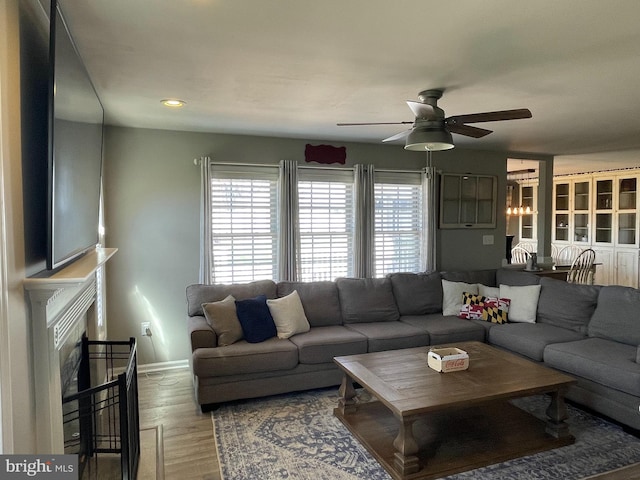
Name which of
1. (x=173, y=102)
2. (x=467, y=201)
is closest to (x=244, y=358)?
(x=173, y=102)

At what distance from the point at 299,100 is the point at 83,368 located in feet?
7.77

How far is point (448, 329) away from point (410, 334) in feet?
1.34

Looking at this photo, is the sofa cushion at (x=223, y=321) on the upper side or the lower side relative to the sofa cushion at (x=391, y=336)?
upper

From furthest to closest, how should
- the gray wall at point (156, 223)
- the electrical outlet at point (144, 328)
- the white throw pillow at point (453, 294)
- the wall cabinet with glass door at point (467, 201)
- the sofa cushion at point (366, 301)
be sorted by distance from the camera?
1. the wall cabinet with glass door at point (467, 201)
2. the white throw pillow at point (453, 294)
3. the sofa cushion at point (366, 301)
4. the electrical outlet at point (144, 328)
5. the gray wall at point (156, 223)

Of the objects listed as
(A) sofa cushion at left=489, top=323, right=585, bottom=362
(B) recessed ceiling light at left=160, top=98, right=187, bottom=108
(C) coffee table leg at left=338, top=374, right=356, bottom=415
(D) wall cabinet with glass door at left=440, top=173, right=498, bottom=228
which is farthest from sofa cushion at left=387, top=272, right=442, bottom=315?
(B) recessed ceiling light at left=160, top=98, right=187, bottom=108

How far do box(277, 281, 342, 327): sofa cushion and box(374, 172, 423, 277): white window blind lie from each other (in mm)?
978

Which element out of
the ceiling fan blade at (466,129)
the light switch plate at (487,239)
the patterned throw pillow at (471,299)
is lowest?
the patterned throw pillow at (471,299)

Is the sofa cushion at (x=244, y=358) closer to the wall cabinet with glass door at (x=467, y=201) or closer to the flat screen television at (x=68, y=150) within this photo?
the flat screen television at (x=68, y=150)

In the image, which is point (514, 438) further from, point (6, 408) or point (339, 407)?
point (6, 408)

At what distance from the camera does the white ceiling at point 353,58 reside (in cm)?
180

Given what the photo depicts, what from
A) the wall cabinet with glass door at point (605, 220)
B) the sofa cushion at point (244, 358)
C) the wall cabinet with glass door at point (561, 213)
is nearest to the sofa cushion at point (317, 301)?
the sofa cushion at point (244, 358)

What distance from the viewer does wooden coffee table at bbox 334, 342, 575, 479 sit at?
242 centimetres

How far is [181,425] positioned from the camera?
3080mm

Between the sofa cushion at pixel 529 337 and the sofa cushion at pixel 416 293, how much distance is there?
716 mm
